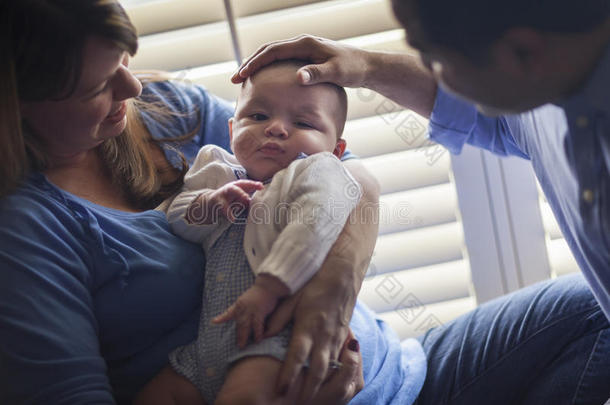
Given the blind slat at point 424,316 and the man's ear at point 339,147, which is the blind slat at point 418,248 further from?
the man's ear at point 339,147

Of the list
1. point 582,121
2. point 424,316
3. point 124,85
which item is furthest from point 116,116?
point 424,316

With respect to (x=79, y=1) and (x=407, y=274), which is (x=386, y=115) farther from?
(x=79, y=1)

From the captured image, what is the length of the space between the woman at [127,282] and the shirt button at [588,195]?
1.05 feet

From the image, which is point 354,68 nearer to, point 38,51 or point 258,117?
point 258,117

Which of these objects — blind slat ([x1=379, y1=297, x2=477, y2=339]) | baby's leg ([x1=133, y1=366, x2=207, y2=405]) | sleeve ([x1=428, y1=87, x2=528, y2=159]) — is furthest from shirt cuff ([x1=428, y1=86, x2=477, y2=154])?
baby's leg ([x1=133, y1=366, x2=207, y2=405])

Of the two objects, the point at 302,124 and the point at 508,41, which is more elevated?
the point at 508,41

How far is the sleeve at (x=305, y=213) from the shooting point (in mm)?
713

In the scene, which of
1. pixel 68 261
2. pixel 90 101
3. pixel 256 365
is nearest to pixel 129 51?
pixel 90 101

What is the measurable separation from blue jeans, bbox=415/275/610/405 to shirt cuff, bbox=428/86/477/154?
33 centimetres

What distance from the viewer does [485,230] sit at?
1.32 m

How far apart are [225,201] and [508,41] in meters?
0.46

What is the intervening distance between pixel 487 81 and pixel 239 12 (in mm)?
789

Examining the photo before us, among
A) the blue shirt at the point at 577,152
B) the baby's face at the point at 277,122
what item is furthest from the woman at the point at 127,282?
the blue shirt at the point at 577,152

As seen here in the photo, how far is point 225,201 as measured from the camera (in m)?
0.81
